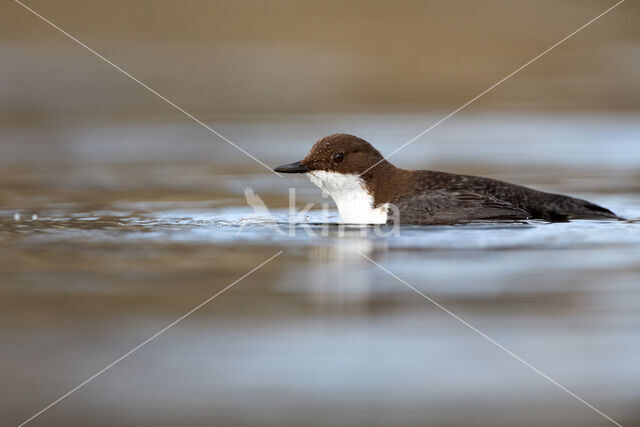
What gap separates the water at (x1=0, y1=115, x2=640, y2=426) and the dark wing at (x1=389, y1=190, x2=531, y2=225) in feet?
0.46

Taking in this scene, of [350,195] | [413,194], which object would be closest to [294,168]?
[350,195]

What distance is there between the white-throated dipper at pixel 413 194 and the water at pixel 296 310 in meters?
0.17

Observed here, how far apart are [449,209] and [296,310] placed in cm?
239

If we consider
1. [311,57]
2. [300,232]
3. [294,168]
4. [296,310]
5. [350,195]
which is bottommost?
[296,310]

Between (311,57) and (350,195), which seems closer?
(350,195)

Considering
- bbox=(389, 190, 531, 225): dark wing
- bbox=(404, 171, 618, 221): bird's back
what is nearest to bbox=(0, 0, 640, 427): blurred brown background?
bbox=(389, 190, 531, 225): dark wing

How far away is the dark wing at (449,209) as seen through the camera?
771 cm

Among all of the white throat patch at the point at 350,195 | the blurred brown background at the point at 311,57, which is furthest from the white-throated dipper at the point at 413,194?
the blurred brown background at the point at 311,57

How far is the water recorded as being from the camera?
443 cm

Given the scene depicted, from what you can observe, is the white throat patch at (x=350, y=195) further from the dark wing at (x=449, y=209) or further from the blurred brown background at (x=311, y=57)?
the blurred brown background at (x=311, y=57)

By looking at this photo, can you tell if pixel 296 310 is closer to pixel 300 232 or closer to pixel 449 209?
pixel 300 232

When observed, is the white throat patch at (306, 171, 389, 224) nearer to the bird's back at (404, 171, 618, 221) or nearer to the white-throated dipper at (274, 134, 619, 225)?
the white-throated dipper at (274, 134, 619, 225)

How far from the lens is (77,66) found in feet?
50.9

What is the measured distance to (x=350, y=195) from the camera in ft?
27.2
